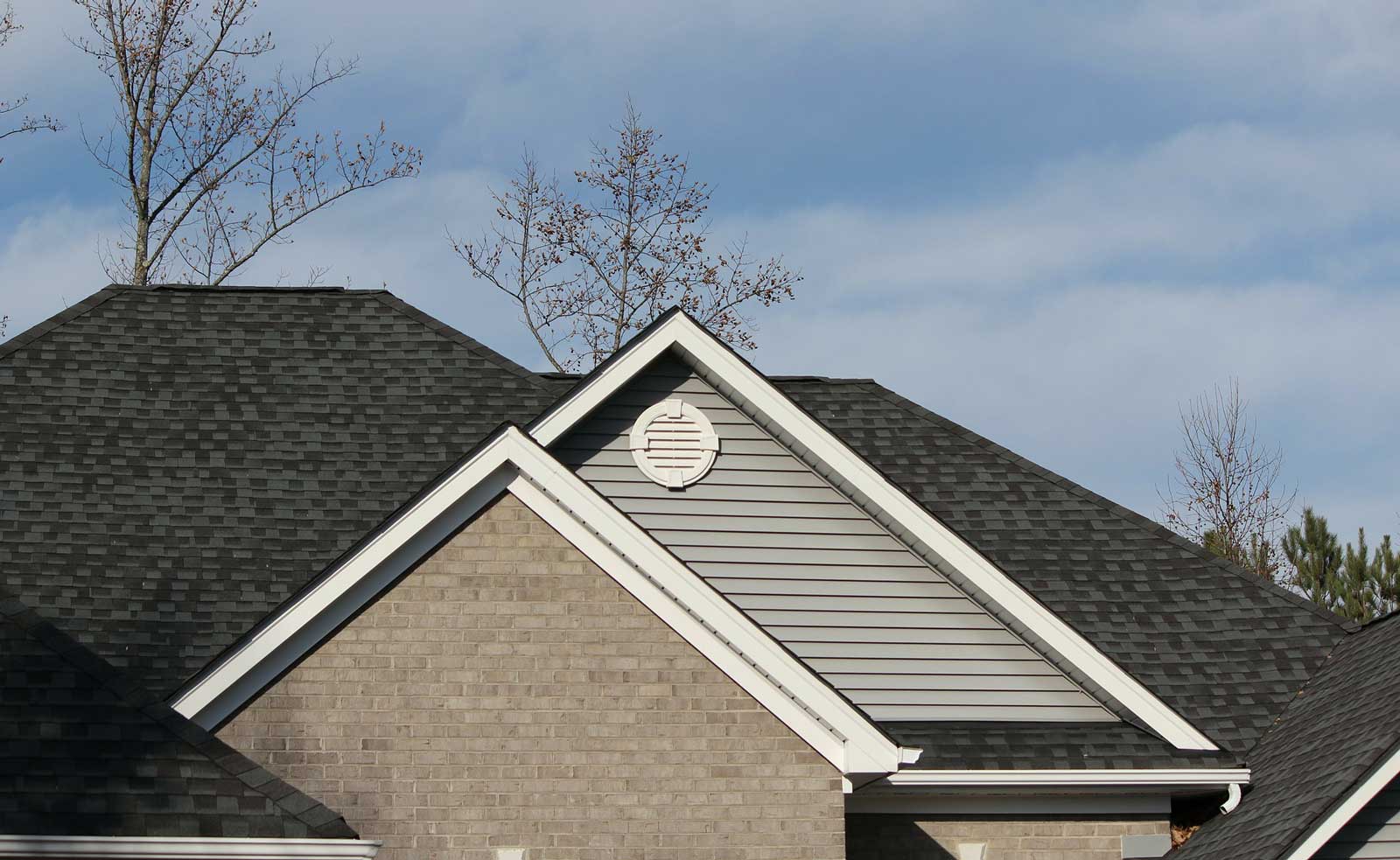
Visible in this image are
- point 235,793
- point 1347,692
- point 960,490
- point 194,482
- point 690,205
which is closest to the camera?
point 235,793

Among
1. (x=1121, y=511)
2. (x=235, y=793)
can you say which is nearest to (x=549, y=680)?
(x=235, y=793)

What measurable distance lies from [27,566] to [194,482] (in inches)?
62.3

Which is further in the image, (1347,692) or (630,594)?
(1347,692)

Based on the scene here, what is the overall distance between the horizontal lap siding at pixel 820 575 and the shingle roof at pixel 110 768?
4.70 metres

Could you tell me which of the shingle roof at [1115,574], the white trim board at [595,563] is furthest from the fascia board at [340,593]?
the shingle roof at [1115,574]

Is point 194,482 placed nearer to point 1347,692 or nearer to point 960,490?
point 960,490

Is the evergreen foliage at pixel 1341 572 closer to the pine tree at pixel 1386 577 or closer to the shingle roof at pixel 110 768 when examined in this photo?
the pine tree at pixel 1386 577

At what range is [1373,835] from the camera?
441 inches

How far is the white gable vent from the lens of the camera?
14.1m

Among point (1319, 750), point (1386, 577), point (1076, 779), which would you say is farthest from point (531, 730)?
point (1386, 577)

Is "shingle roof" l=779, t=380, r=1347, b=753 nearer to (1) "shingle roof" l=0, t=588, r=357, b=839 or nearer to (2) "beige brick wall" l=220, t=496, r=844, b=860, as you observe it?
Result: (2) "beige brick wall" l=220, t=496, r=844, b=860

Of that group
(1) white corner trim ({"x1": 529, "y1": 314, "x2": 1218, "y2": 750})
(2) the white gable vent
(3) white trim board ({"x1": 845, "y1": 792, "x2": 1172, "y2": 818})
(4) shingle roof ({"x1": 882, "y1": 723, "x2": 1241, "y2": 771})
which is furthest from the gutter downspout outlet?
(2) the white gable vent

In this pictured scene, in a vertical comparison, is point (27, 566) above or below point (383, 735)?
above

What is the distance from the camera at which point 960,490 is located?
51.0 ft
